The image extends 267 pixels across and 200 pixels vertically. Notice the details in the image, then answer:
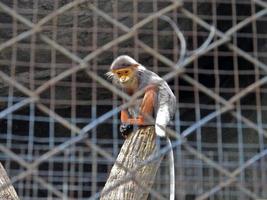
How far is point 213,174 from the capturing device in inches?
155

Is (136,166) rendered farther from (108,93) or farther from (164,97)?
(108,93)

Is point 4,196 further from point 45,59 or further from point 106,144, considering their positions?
point 106,144

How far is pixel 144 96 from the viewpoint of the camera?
3.16m

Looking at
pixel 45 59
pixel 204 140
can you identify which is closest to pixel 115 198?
pixel 45 59

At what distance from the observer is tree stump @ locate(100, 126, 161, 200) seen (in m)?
2.24

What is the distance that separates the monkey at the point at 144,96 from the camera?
2.88 metres

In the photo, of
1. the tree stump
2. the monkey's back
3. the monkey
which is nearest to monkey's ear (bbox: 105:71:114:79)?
the monkey

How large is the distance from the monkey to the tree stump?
0.17 metres

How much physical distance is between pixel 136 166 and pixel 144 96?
92cm

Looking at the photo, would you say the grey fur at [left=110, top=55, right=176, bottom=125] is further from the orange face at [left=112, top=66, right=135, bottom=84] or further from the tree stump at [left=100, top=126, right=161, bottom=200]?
the tree stump at [left=100, top=126, right=161, bottom=200]

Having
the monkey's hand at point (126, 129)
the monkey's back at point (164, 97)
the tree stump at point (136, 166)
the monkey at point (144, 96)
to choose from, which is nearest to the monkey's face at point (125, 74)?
the monkey at point (144, 96)

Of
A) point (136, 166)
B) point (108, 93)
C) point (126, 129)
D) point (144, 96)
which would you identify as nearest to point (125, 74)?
point (144, 96)

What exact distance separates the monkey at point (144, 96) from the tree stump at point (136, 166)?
6.7 inches

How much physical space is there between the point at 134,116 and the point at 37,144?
1.16 meters
